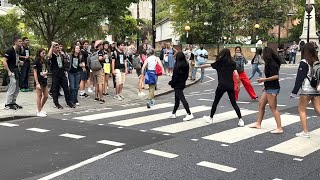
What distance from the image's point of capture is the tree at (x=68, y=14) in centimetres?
1662

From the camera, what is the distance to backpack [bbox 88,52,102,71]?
12.9 metres

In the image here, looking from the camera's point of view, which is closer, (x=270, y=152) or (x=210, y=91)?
(x=270, y=152)

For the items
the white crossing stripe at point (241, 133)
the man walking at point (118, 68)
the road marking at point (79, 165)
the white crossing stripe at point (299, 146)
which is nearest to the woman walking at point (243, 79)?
the white crossing stripe at point (241, 133)

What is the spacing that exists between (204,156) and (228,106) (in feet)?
18.4

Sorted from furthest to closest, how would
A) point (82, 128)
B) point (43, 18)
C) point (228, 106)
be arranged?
point (43, 18) → point (228, 106) → point (82, 128)

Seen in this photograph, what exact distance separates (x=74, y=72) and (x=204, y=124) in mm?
4369

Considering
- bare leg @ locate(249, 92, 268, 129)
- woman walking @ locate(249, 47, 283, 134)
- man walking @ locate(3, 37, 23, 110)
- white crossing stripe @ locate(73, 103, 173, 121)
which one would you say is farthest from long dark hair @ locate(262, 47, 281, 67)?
man walking @ locate(3, 37, 23, 110)

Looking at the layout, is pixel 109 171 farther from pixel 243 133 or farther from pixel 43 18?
pixel 43 18

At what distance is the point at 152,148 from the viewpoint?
7.39 m

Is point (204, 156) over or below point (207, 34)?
below

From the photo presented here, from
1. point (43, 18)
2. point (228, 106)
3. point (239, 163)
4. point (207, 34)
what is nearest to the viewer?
point (239, 163)

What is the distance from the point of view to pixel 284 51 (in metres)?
39.1

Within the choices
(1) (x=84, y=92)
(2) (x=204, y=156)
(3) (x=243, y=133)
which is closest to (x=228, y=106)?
(3) (x=243, y=133)

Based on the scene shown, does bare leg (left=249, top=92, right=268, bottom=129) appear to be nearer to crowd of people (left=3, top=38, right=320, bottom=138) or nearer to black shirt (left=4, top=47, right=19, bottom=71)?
crowd of people (left=3, top=38, right=320, bottom=138)
